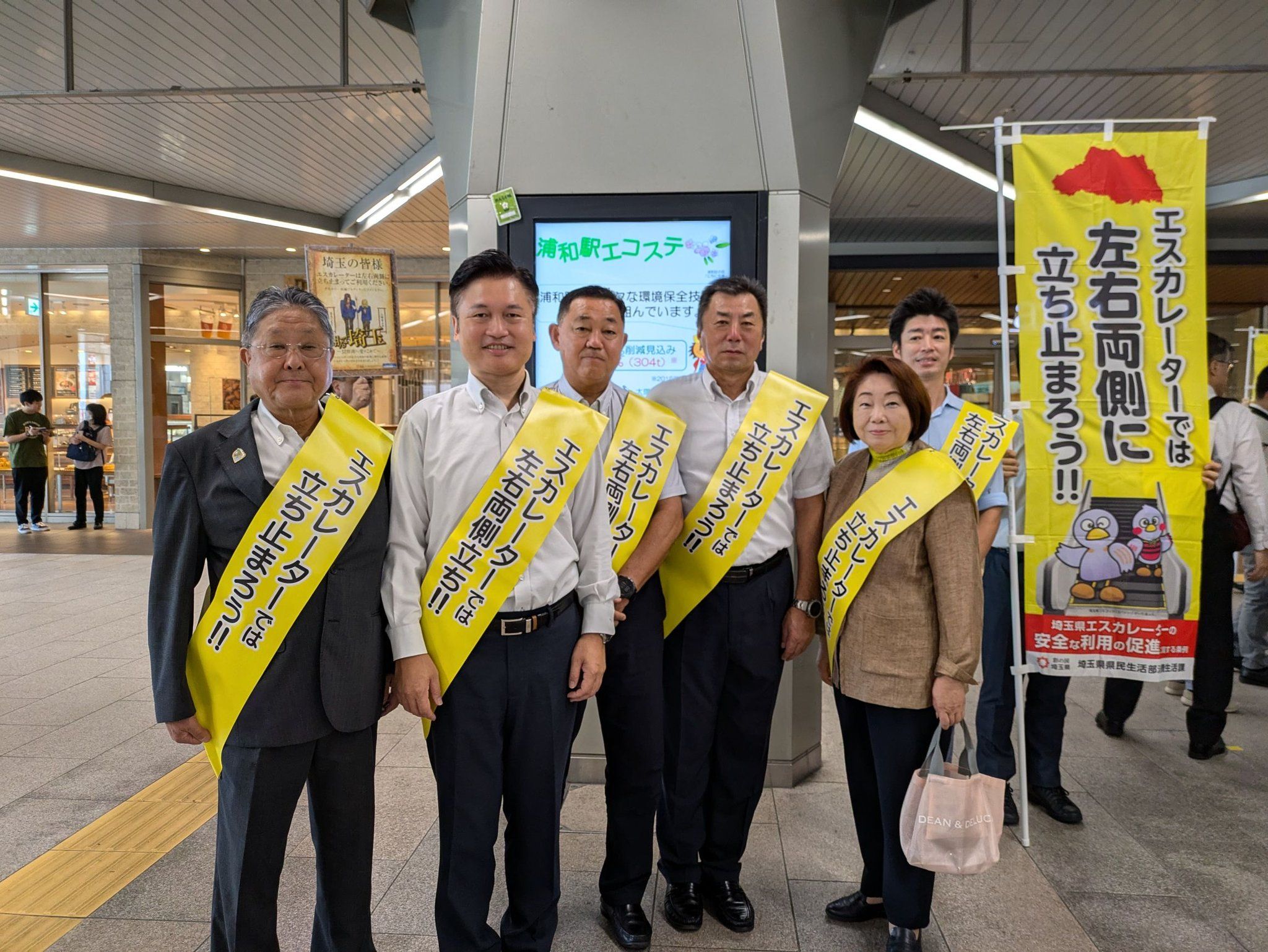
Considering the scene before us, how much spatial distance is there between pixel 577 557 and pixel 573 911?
1103mm

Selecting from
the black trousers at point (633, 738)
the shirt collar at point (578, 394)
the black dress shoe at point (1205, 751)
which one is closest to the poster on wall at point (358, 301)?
the shirt collar at point (578, 394)

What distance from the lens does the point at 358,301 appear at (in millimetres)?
3186

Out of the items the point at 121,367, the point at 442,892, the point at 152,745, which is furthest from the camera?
the point at 121,367

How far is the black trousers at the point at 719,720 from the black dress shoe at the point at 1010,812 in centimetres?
115

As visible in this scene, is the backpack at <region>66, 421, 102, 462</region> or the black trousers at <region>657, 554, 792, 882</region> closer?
the black trousers at <region>657, 554, 792, 882</region>

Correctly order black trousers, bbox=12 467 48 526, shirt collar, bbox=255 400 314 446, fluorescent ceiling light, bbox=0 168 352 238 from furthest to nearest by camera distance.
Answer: black trousers, bbox=12 467 48 526, fluorescent ceiling light, bbox=0 168 352 238, shirt collar, bbox=255 400 314 446

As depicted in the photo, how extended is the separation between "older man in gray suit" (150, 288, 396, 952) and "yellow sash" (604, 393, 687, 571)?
0.69m

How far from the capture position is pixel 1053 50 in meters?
5.19

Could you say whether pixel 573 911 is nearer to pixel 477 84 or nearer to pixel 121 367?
pixel 477 84

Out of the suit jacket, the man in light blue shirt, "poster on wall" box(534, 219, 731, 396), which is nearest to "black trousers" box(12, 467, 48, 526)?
"poster on wall" box(534, 219, 731, 396)

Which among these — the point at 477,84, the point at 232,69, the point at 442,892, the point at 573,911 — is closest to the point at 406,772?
the point at 573,911

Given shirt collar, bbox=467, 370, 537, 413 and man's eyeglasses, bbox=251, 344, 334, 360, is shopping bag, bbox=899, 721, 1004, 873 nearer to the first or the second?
shirt collar, bbox=467, 370, 537, 413

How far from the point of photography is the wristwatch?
2.30 m

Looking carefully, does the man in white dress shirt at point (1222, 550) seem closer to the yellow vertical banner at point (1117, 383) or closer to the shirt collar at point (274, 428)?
the yellow vertical banner at point (1117, 383)
